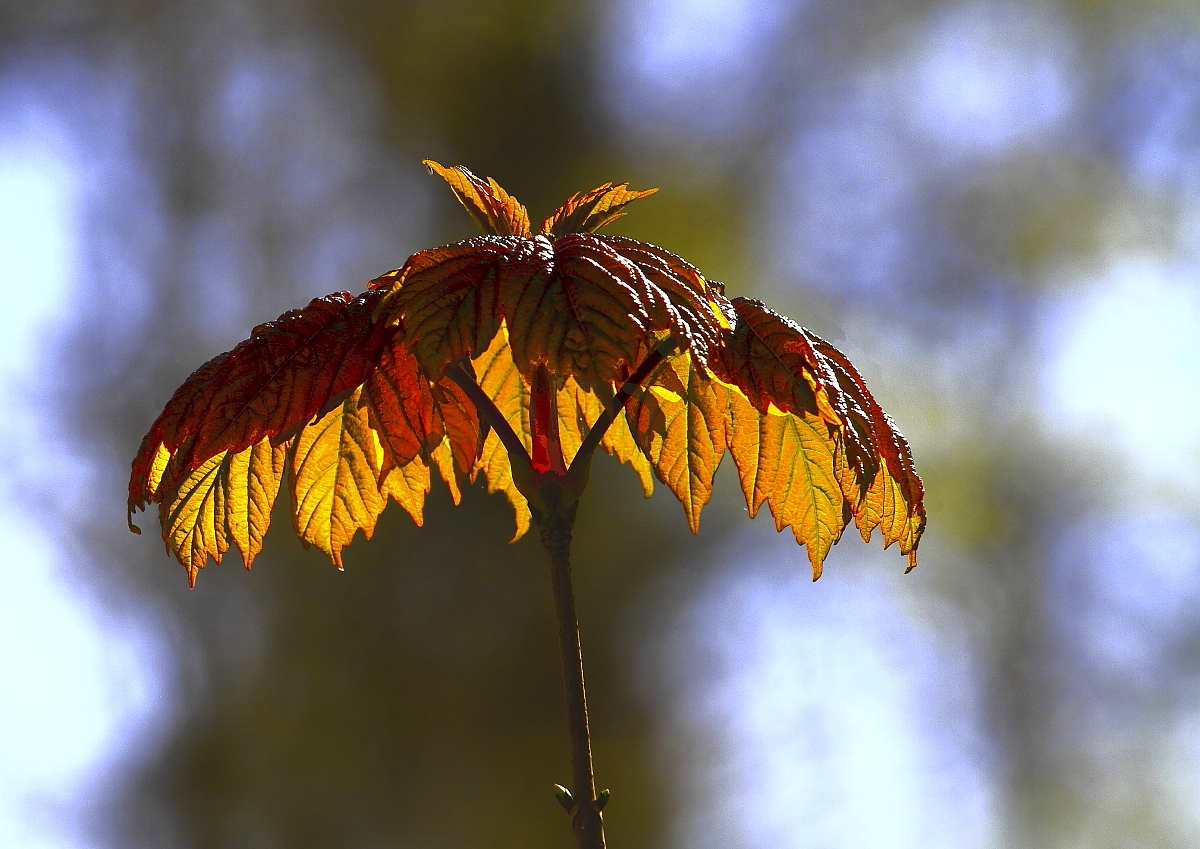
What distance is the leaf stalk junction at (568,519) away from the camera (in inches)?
16.7

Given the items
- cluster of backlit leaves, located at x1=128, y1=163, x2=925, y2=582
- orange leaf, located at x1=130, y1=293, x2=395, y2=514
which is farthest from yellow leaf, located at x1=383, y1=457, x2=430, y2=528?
orange leaf, located at x1=130, y1=293, x2=395, y2=514

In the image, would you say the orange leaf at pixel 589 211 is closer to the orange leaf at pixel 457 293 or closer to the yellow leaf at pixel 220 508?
the orange leaf at pixel 457 293

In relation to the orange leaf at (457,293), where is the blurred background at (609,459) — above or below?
above

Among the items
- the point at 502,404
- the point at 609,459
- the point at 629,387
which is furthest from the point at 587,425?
the point at 609,459

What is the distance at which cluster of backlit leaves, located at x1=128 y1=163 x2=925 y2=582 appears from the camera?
37cm

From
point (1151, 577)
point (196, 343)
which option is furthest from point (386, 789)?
point (1151, 577)

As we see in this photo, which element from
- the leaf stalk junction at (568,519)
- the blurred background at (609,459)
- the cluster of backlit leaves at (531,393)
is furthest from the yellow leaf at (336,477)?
the blurred background at (609,459)

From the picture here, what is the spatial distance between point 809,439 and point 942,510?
1.12m

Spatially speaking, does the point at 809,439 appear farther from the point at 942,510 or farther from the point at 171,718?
the point at 171,718

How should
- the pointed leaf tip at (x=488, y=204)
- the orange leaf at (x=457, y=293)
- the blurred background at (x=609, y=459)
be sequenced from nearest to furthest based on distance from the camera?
the orange leaf at (x=457, y=293) → the pointed leaf tip at (x=488, y=204) → the blurred background at (x=609, y=459)

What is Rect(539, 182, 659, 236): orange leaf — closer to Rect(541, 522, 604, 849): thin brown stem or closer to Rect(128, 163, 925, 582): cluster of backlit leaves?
Rect(128, 163, 925, 582): cluster of backlit leaves

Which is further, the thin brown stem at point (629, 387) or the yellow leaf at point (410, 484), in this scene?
the yellow leaf at point (410, 484)

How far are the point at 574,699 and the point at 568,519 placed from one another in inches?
3.1

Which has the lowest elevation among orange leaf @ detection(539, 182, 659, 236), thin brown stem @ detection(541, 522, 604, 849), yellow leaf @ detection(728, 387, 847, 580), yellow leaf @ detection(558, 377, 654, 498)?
thin brown stem @ detection(541, 522, 604, 849)
